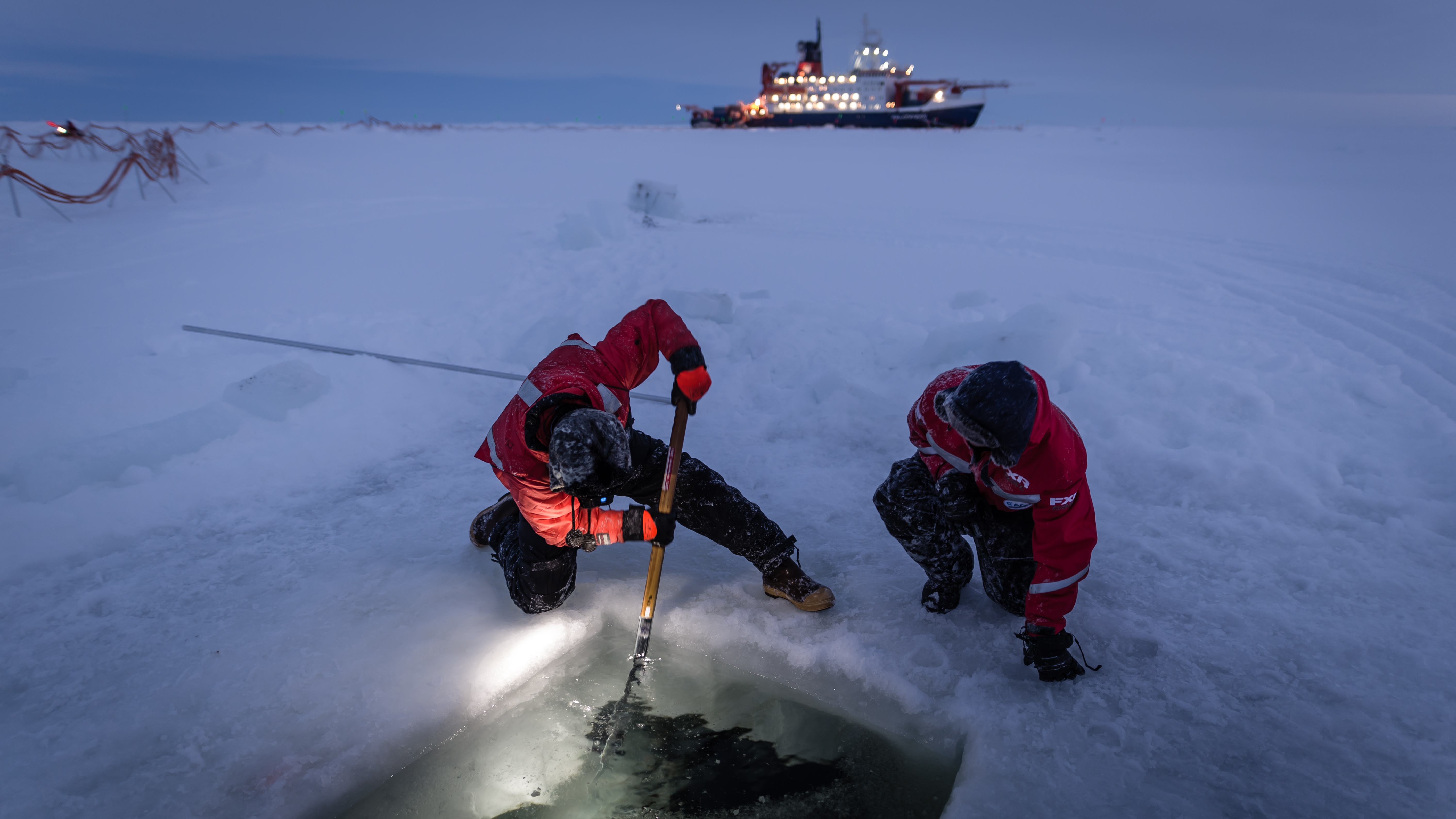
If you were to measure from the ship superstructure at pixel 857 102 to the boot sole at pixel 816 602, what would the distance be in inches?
1436

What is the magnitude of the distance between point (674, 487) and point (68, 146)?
13.8 m

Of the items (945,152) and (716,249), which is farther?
(945,152)

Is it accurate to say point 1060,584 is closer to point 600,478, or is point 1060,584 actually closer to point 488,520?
point 600,478

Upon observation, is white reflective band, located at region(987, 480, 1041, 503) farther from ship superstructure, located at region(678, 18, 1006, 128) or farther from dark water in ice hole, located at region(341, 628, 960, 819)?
ship superstructure, located at region(678, 18, 1006, 128)

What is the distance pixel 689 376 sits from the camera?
2.38m

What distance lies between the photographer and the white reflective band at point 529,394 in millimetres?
2102

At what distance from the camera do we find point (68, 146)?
1088 cm

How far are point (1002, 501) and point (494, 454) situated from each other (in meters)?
1.63

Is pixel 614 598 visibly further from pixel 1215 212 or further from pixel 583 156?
pixel 583 156

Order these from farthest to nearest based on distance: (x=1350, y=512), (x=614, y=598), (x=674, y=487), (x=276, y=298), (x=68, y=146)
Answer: (x=68, y=146), (x=276, y=298), (x=1350, y=512), (x=614, y=598), (x=674, y=487)

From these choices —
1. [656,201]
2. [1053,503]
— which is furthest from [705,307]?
[656,201]

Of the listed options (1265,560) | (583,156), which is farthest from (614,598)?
(583,156)

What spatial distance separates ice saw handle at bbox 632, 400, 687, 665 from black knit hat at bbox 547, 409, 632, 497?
30 centimetres

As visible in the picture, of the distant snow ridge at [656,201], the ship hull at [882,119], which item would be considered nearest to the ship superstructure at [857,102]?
the ship hull at [882,119]
